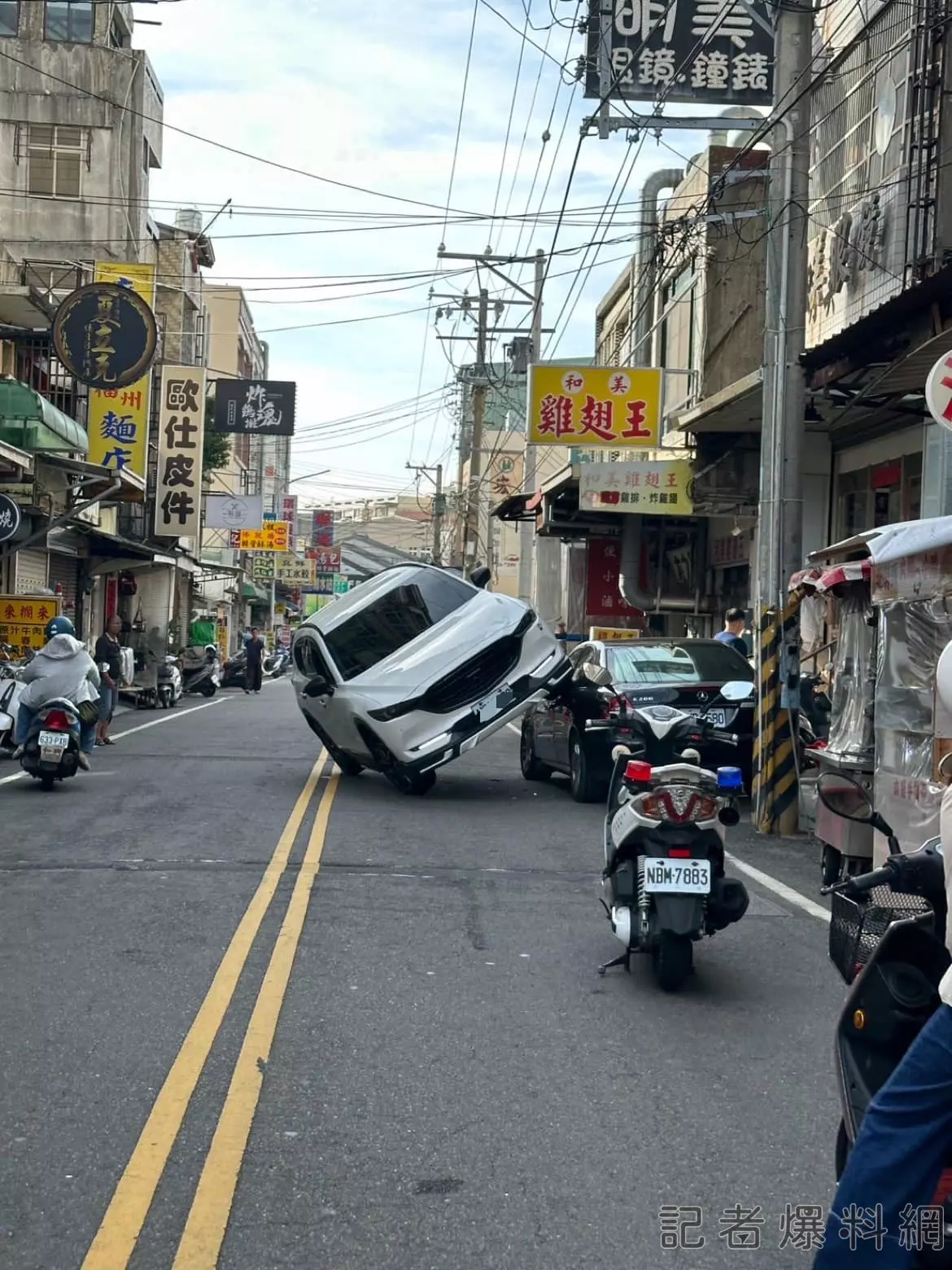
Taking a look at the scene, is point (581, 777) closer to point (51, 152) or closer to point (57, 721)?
point (57, 721)

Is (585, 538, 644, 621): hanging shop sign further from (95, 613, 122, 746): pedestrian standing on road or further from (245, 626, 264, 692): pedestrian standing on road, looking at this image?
(95, 613, 122, 746): pedestrian standing on road

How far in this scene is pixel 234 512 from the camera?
42.3 m

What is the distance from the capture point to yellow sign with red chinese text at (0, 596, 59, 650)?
898 inches

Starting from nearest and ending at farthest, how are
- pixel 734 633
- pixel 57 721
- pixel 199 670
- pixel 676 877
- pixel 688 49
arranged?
1. pixel 676 877
2. pixel 57 721
3. pixel 734 633
4. pixel 688 49
5. pixel 199 670

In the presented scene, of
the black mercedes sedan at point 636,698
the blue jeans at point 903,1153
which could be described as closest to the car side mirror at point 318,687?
the black mercedes sedan at point 636,698

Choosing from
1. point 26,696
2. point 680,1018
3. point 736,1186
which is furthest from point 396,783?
point 736,1186

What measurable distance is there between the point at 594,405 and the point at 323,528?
200ft

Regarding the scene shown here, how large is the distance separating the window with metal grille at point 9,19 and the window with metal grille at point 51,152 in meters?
2.29

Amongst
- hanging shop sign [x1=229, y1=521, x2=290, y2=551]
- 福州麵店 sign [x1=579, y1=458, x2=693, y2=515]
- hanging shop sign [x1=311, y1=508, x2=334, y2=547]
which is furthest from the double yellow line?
hanging shop sign [x1=311, y1=508, x2=334, y2=547]

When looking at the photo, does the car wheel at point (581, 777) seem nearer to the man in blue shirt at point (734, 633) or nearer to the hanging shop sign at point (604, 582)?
the man in blue shirt at point (734, 633)

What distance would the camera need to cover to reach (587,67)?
19.4m

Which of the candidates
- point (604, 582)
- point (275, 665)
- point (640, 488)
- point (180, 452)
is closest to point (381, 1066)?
point (640, 488)

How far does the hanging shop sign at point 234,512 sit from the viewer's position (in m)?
42.1

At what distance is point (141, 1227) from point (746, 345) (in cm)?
2166
